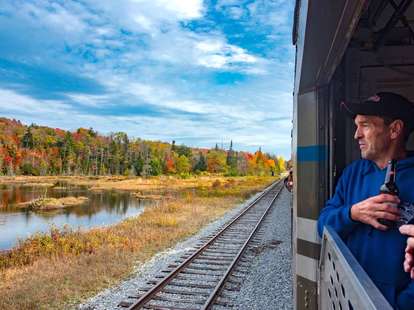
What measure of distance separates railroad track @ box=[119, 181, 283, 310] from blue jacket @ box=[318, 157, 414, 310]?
4.32 metres

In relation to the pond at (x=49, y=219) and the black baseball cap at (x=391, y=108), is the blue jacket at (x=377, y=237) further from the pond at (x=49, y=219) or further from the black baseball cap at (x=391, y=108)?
the pond at (x=49, y=219)

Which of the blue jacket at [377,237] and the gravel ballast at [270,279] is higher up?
the blue jacket at [377,237]

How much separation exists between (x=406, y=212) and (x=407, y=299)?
14.7 inches

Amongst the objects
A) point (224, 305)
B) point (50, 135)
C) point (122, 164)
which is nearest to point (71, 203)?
point (224, 305)

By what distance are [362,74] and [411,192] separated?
196 centimetres

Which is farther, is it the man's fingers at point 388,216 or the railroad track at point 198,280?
the railroad track at point 198,280

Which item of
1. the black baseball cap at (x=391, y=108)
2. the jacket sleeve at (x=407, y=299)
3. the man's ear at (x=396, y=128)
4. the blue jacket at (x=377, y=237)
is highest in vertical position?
the black baseball cap at (x=391, y=108)

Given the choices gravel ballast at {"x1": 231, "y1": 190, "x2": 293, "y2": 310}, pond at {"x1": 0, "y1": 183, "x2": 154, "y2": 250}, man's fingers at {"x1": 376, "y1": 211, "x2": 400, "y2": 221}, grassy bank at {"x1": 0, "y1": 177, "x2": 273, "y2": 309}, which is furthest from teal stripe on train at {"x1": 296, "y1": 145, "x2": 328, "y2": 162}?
pond at {"x1": 0, "y1": 183, "x2": 154, "y2": 250}

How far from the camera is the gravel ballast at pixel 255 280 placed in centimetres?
645

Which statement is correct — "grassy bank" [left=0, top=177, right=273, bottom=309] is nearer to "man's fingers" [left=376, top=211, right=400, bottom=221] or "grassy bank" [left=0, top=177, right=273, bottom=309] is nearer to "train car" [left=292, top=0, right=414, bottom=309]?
"train car" [left=292, top=0, right=414, bottom=309]

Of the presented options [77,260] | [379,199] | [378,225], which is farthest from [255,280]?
Result: [379,199]

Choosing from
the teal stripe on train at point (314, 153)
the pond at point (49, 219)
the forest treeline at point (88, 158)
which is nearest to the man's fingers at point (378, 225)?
the teal stripe on train at point (314, 153)

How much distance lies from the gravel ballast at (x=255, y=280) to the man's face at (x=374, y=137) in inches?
190

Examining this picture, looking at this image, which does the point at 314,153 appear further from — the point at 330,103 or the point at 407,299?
the point at 407,299
